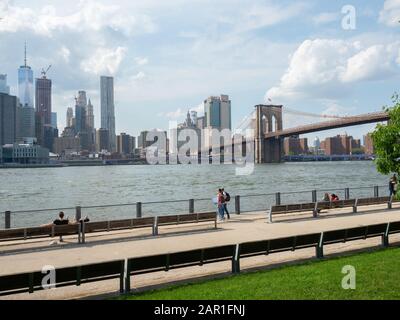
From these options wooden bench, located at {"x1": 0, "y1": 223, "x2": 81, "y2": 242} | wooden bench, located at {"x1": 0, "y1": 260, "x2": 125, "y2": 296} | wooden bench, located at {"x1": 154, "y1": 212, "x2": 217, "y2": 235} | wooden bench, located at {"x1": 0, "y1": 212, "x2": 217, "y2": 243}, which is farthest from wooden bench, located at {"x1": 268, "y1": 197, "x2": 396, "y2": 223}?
wooden bench, located at {"x1": 0, "y1": 260, "x2": 125, "y2": 296}

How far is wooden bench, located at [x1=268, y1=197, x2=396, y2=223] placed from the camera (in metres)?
15.9

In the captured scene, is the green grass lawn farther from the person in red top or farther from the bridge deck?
the bridge deck

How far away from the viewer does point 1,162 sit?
18050 centimetres

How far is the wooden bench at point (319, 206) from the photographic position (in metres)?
15.9

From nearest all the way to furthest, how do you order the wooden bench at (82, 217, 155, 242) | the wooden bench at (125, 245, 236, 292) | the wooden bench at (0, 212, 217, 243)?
the wooden bench at (125, 245, 236, 292) < the wooden bench at (0, 212, 217, 243) < the wooden bench at (82, 217, 155, 242)

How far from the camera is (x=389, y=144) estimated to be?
988 cm

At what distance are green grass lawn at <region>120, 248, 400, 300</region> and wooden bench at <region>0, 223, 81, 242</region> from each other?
5.10 m

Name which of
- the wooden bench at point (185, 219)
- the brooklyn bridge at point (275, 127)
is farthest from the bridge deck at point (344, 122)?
the wooden bench at point (185, 219)

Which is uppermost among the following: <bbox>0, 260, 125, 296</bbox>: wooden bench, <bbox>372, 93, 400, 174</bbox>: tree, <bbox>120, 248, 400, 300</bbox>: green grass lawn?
<bbox>372, 93, 400, 174</bbox>: tree

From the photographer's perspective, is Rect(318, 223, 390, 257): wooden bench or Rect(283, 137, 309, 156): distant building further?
Rect(283, 137, 309, 156): distant building

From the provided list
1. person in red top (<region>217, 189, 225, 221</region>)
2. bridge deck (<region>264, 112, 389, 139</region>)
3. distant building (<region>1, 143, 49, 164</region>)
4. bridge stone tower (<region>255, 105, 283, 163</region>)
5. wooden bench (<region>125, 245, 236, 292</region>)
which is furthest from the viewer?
distant building (<region>1, 143, 49, 164</region>)

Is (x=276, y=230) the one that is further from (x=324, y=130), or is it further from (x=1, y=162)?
(x=1, y=162)

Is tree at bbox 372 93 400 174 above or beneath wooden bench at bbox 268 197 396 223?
above

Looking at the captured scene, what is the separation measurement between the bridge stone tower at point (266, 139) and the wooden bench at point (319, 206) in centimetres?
8763
